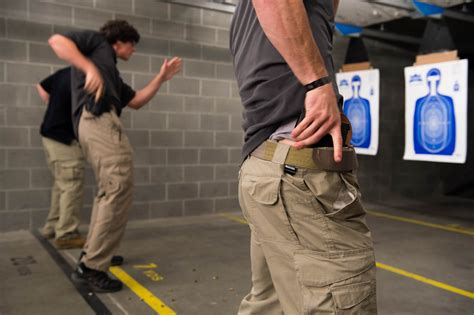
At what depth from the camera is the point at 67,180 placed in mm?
4188

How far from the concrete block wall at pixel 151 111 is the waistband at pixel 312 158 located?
4.19 meters

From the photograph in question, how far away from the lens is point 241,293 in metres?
3.03

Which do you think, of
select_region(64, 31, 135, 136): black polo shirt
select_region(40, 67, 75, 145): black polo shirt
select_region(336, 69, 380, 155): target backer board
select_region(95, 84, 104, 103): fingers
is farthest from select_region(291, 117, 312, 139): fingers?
select_region(336, 69, 380, 155): target backer board

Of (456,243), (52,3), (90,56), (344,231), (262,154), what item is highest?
(52,3)

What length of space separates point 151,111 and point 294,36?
174 inches

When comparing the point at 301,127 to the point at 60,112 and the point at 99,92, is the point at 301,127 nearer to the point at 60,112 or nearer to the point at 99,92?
the point at 99,92

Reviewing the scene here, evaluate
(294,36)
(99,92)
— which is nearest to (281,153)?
(294,36)

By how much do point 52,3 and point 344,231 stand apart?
461 cm

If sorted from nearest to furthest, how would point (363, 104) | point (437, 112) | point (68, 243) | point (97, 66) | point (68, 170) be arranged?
point (97, 66), point (68, 243), point (68, 170), point (437, 112), point (363, 104)

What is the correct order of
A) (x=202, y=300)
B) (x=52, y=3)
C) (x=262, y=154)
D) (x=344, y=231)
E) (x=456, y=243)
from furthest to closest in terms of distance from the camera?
(x=52, y=3)
(x=456, y=243)
(x=202, y=300)
(x=262, y=154)
(x=344, y=231)

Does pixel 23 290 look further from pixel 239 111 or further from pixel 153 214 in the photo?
pixel 239 111

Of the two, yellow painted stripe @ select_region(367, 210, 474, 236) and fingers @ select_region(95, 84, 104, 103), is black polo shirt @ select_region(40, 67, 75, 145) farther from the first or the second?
yellow painted stripe @ select_region(367, 210, 474, 236)

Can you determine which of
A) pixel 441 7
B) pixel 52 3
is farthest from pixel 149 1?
pixel 441 7

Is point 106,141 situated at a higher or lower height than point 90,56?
lower
